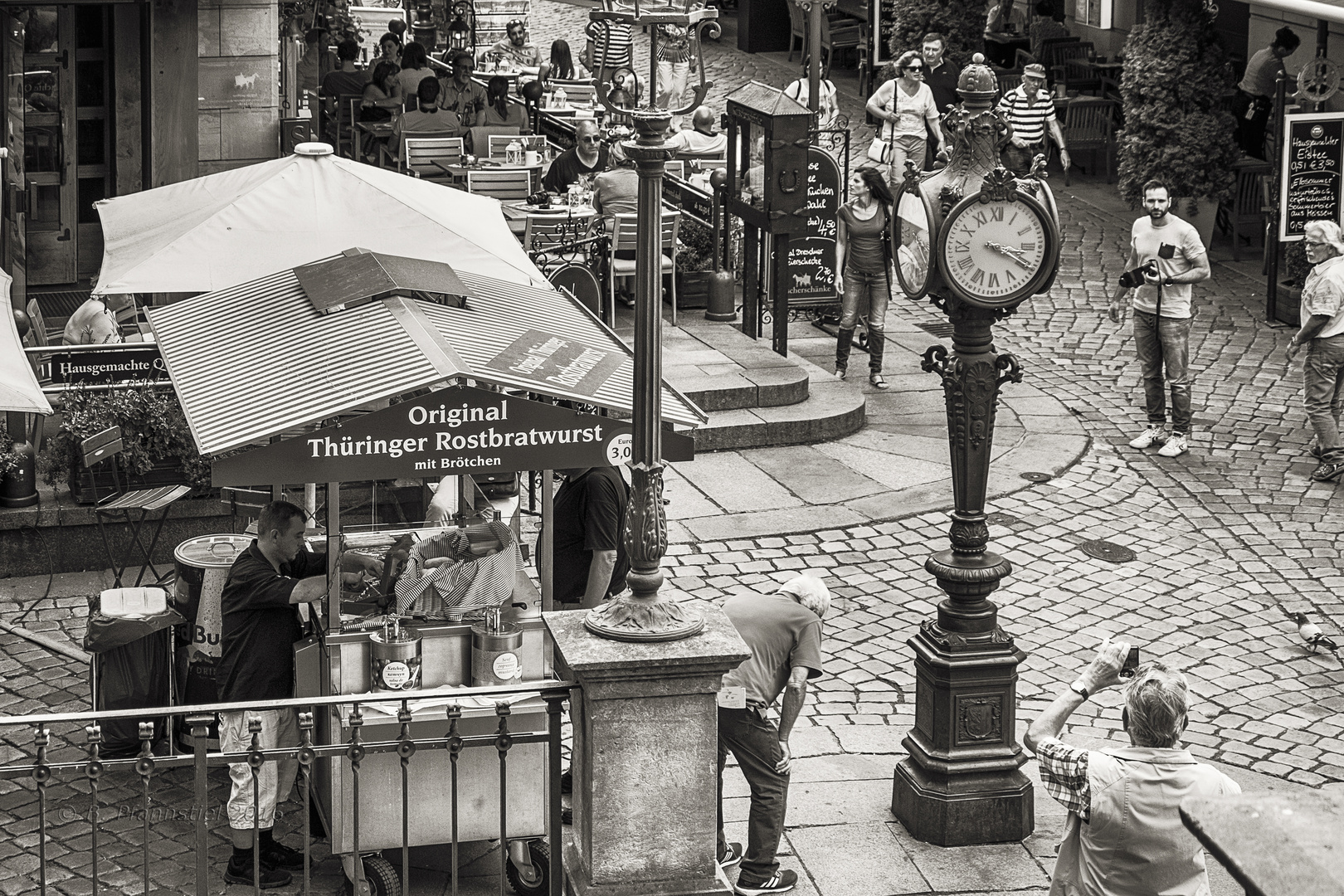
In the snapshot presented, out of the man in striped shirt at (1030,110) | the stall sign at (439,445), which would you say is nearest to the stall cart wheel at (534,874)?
the stall sign at (439,445)

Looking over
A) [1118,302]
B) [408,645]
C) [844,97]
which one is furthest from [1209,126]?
[408,645]

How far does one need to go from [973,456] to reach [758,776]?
5.88 ft

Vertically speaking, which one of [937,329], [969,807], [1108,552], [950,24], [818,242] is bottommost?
[969,807]

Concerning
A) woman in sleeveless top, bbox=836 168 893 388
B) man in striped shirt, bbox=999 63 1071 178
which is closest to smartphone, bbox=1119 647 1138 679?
woman in sleeveless top, bbox=836 168 893 388

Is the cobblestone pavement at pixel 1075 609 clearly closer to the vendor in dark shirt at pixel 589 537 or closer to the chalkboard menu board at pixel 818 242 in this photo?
the vendor in dark shirt at pixel 589 537

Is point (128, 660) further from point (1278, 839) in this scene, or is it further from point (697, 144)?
point (697, 144)

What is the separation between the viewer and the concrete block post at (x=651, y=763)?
599 cm

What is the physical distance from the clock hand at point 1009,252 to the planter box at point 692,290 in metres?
8.68

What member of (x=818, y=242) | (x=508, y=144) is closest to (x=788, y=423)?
(x=818, y=242)

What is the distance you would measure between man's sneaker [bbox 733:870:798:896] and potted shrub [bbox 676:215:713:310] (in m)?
9.46

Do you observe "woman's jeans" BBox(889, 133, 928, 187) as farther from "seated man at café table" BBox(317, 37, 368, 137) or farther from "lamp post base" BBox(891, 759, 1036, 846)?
"lamp post base" BBox(891, 759, 1036, 846)

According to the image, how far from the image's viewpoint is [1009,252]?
7.98 m

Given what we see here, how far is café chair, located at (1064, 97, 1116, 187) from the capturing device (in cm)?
2300

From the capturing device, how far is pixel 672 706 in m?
6.04
